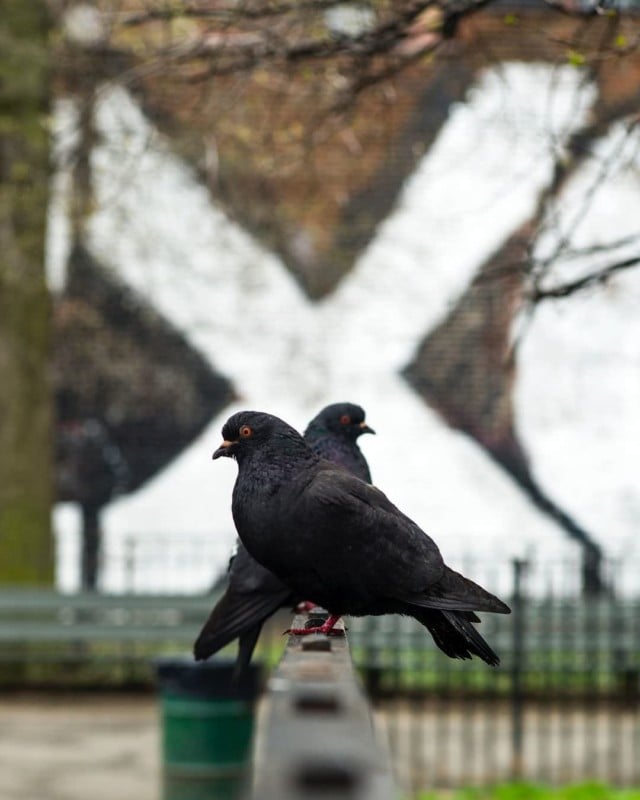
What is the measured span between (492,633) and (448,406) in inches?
112

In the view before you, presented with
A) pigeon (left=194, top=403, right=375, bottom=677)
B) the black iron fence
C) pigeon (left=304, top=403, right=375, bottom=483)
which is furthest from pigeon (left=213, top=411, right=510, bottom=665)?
the black iron fence

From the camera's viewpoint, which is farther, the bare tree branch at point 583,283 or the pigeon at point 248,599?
the bare tree branch at point 583,283

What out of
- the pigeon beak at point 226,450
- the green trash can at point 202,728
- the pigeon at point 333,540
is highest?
the pigeon beak at point 226,450

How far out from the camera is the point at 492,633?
1113 centimetres

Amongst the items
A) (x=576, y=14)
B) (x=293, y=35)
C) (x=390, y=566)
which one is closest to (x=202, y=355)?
(x=293, y=35)

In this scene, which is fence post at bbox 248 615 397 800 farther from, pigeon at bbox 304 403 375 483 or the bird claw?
pigeon at bbox 304 403 375 483

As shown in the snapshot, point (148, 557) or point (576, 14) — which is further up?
point (576, 14)

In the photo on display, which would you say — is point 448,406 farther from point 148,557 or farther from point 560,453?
point 148,557

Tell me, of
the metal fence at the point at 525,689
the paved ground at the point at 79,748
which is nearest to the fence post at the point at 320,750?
the paved ground at the point at 79,748

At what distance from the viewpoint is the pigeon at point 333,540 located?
1802mm

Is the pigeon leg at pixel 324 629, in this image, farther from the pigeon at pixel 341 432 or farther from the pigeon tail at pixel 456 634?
the pigeon at pixel 341 432

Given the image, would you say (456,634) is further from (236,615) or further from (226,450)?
(236,615)

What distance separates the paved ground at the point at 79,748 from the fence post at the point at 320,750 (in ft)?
24.9

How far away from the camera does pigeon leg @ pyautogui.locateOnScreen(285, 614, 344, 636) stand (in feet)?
6.10
